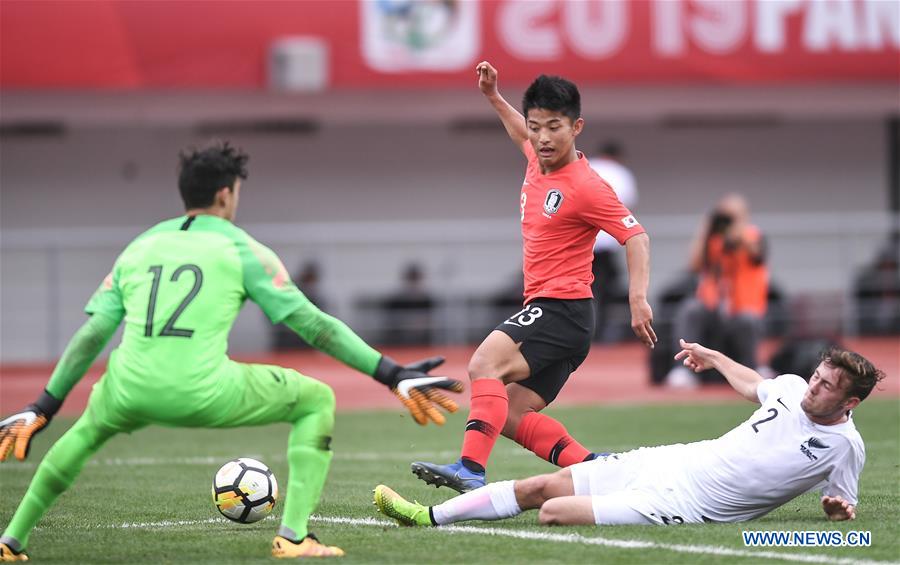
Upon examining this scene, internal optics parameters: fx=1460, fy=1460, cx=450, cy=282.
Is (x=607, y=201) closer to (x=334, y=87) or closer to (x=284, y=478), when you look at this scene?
(x=284, y=478)

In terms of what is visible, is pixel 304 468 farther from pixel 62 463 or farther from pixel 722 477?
pixel 722 477

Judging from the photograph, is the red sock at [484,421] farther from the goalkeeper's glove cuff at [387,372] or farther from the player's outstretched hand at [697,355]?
the goalkeeper's glove cuff at [387,372]

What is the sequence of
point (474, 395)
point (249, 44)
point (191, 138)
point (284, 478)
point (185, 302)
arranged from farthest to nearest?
point (191, 138)
point (249, 44)
point (284, 478)
point (474, 395)
point (185, 302)

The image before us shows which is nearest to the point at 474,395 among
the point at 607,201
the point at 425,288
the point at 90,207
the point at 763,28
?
the point at 607,201

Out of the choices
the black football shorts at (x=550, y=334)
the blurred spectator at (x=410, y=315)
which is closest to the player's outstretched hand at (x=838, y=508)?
the black football shorts at (x=550, y=334)

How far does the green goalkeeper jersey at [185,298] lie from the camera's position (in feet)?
20.4

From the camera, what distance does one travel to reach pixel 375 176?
23.8 metres

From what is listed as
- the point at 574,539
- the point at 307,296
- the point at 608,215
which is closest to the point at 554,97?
the point at 608,215

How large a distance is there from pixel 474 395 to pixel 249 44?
45.2 ft

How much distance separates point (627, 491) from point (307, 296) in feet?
43.4

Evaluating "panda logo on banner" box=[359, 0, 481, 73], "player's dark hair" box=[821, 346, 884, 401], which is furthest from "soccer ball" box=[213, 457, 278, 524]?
"panda logo on banner" box=[359, 0, 481, 73]

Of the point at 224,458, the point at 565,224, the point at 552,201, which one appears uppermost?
the point at 552,201

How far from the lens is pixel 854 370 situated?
→ 264 inches

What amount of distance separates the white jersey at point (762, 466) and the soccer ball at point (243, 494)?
6.50 ft
